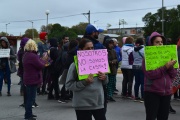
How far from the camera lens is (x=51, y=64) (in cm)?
982

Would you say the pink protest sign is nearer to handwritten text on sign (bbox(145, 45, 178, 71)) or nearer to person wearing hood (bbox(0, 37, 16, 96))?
handwritten text on sign (bbox(145, 45, 178, 71))

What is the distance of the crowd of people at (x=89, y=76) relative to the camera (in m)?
4.29

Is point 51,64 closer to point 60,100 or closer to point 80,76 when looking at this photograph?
point 60,100

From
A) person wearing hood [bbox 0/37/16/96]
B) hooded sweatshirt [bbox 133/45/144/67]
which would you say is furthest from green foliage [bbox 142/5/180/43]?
A: hooded sweatshirt [bbox 133/45/144/67]

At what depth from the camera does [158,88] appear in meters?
4.68

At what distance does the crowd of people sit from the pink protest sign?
82 mm

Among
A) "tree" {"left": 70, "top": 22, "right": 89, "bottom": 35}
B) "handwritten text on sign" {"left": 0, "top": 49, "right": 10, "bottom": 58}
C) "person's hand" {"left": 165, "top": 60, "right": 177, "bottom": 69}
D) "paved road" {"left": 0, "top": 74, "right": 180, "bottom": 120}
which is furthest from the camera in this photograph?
"tree" {"left": 70, "top": 22, "right": 89, "bottom": 35}

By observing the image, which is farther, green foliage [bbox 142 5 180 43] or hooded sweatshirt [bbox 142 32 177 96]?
green foliage [bbox 142 5 180 43]

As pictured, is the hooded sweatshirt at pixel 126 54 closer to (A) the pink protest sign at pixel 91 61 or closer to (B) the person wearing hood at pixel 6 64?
(B) the person wearing hood at pixel 6 64

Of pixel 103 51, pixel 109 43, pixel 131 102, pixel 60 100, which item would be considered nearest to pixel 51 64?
pixel 60 100

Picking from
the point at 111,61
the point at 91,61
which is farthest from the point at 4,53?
the point at 91,61

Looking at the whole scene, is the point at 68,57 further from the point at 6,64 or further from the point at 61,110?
the point at 6,64

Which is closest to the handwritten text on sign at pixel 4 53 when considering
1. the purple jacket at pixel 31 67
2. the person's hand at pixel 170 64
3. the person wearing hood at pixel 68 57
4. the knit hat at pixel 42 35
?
the knit hat at pixel 42 35

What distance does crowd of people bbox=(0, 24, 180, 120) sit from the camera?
169 inches
